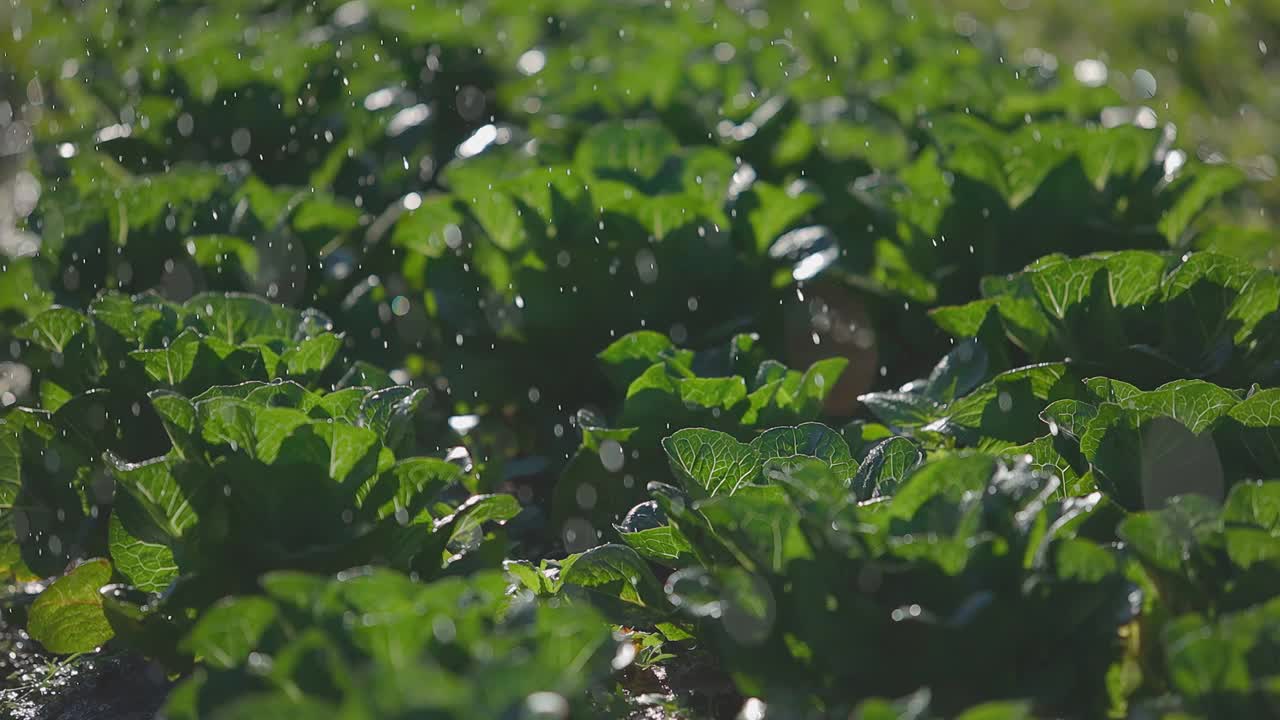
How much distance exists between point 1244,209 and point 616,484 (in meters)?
Result: 2.69

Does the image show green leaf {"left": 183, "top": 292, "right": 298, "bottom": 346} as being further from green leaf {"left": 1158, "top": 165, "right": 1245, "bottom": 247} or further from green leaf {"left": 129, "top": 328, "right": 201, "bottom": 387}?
green leaf {"left": 1158, "top": 165, "right": 1245, "bottom": 247}

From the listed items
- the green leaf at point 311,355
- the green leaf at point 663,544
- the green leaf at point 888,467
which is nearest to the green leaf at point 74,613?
the green leaf at point 311,355

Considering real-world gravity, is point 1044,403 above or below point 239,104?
above

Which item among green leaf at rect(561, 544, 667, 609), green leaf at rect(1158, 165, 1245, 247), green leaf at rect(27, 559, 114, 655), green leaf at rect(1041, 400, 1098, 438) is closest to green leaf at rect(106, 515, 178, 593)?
green leaf at rect(27, 559, 114, 655)

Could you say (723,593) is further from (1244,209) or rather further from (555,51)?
(555,51)

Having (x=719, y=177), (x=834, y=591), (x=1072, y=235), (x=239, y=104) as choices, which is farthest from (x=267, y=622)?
(x=239, y=104)

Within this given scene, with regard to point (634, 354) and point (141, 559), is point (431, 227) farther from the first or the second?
point (141, 559)

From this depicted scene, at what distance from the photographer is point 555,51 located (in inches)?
194

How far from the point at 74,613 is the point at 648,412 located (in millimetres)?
998

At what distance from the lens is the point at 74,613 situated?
2.14m

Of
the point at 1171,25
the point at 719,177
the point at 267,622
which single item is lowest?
the point at 1171,25

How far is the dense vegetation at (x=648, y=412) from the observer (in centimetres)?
158

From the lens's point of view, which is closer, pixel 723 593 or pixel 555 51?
pixel 723 593

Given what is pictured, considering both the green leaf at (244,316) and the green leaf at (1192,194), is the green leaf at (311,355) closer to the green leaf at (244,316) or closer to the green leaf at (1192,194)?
the green leaf at (244,316)
